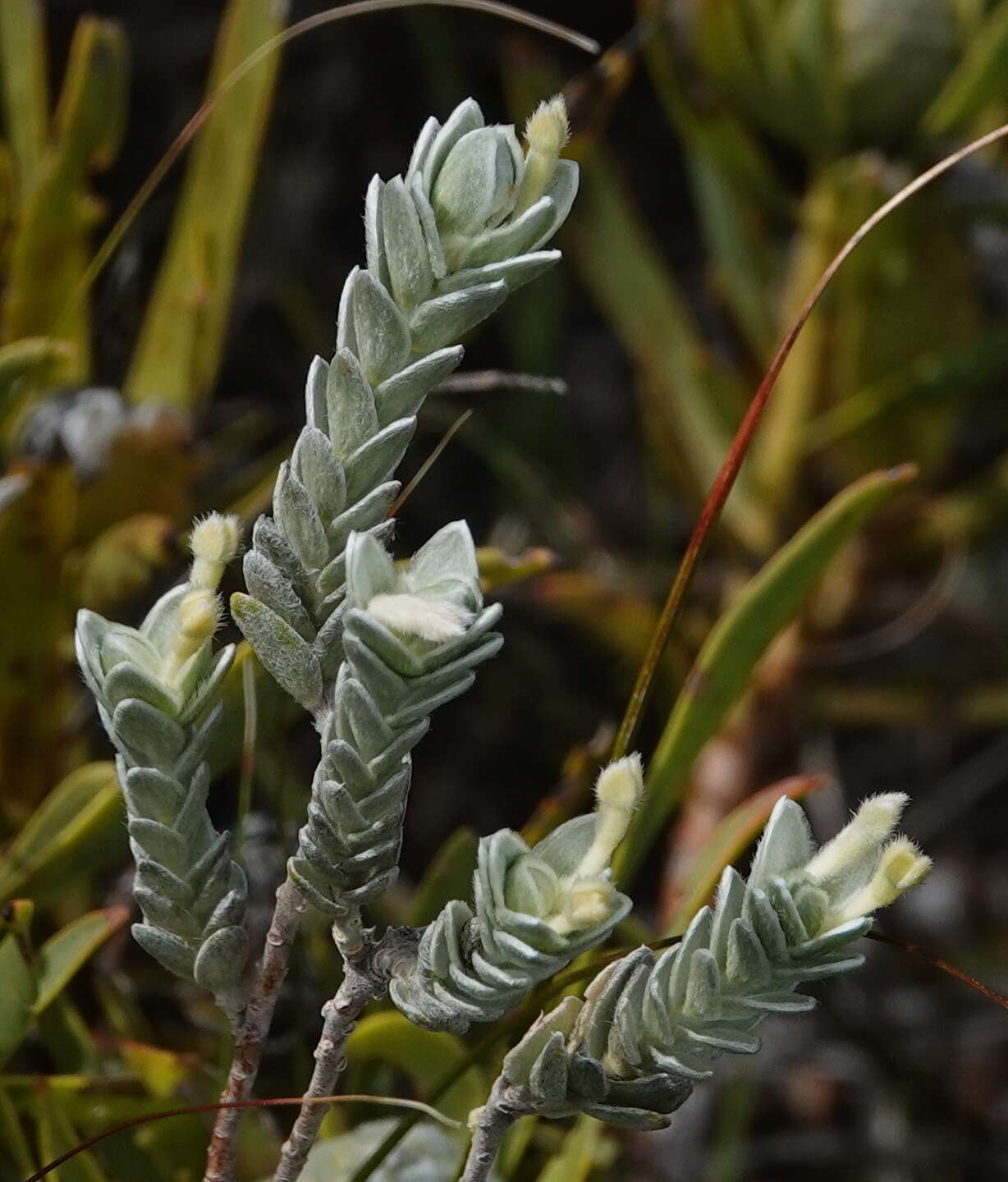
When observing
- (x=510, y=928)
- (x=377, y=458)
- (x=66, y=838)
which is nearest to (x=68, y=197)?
(x=66, y=838)

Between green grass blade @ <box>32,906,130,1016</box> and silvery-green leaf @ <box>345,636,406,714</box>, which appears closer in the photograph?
silvery-green leaf @ <box>345,636,406,714</box>

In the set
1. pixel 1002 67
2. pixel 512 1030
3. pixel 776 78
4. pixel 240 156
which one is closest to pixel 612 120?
pixel 776 78

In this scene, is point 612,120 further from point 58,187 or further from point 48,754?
point 48,754

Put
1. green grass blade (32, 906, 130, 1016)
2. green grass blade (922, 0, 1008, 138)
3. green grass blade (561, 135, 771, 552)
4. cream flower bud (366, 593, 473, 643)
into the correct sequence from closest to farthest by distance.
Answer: cream flower bud (366, 593, 473, 643), green grass blade (32, 906, 130, 1016), green grass blade (922, 0, 1008, 138), green grass blade (561, 135, 771, 552)

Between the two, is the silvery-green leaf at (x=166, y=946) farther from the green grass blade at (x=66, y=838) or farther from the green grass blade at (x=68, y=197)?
the green grass blade at (x=68, y=197)

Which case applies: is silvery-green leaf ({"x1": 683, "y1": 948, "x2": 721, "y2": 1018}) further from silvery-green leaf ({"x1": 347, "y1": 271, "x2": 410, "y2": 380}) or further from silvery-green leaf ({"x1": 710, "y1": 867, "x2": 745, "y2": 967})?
silvery-green leaf ({"x1": 347, "y1": 271, "x2": 410, "y2": 380})

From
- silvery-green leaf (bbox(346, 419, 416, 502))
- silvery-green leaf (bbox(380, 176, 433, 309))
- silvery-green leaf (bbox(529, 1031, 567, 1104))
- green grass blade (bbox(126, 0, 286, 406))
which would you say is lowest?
silvery-green leaf (bbox(529, 1031, 567, 1104))

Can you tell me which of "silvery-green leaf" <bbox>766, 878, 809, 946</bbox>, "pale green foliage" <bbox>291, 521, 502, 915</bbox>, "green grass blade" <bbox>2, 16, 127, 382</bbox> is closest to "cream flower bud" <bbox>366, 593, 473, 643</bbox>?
"pale green foliage" <bbox>291, 521, 502, 915</bbox>
